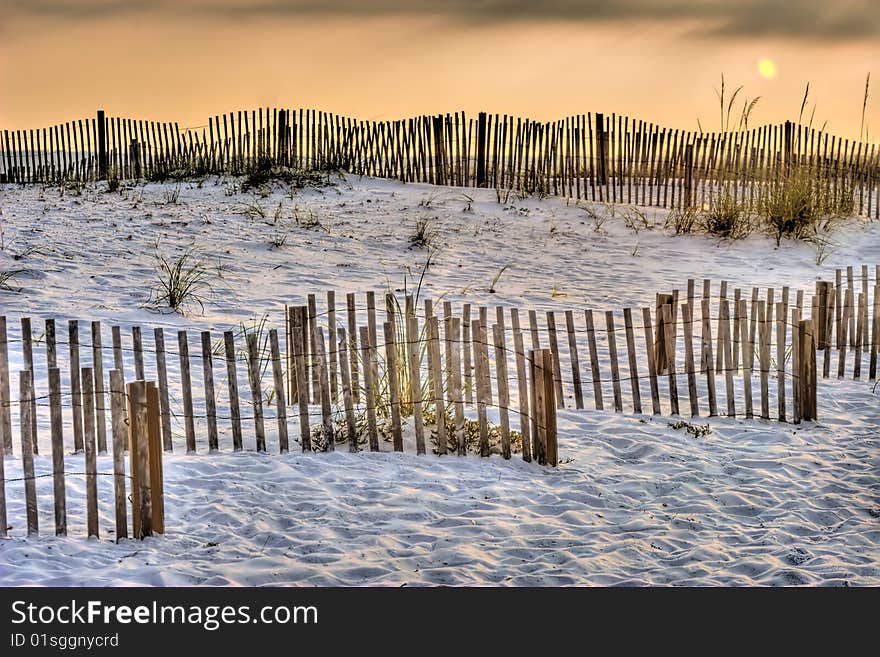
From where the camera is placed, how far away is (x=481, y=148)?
15492 mm

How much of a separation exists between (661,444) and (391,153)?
36.2 ft

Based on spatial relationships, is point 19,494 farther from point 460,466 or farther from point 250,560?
point 460,466

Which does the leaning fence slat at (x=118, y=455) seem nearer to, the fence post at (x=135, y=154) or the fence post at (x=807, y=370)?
the fence post at (x=807, y=370)

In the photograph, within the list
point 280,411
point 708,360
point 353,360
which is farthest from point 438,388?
point 708,360

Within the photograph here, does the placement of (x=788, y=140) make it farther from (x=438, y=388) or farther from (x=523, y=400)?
(x=438, y=388)

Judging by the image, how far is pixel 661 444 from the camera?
18.7 ft

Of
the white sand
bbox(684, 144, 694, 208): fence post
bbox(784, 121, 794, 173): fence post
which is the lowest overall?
the white sand

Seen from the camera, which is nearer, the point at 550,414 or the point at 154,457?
the point at 154,457

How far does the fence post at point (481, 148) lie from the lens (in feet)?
50.6

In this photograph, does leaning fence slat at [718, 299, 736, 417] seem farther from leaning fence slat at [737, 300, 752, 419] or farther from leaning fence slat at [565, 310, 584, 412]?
leaning fence slat at [565, 310, 584, 412]

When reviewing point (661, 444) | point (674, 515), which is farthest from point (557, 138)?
point (674, 515)

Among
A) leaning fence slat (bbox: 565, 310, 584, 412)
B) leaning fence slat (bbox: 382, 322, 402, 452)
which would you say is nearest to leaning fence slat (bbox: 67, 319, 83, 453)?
leaning fence slat (bbox: 382, 322, 402, 452)

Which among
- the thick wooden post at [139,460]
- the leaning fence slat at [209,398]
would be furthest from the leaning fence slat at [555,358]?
the thick wooden post at [139,460]

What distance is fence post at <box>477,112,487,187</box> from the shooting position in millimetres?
15414
